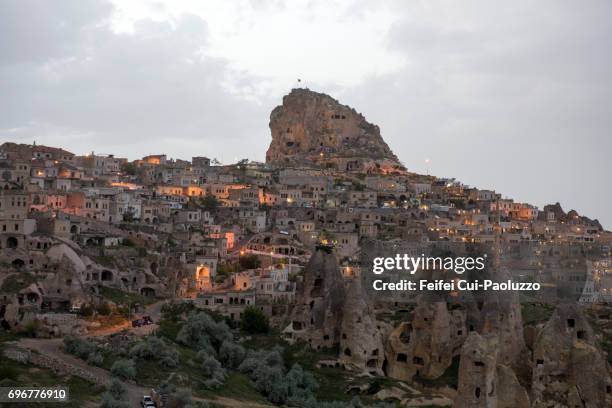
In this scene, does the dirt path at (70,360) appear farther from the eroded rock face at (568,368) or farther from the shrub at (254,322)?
the eroded rock face at (568,368)

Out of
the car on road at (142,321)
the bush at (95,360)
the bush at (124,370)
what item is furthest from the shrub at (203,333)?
the bush at (124,370)

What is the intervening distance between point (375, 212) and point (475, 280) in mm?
40755

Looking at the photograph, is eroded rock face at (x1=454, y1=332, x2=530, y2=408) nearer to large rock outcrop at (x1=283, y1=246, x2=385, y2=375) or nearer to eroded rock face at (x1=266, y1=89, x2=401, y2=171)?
large rock outcrop at (x1=283, y1=246, x2=385, y2=375)

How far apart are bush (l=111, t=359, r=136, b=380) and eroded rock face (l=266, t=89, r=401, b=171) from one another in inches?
4455

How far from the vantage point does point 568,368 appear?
4619cm

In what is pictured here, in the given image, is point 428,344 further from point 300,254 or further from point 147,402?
point 300,254

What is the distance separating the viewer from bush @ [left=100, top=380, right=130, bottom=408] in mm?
35938

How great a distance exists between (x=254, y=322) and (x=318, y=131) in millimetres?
110584

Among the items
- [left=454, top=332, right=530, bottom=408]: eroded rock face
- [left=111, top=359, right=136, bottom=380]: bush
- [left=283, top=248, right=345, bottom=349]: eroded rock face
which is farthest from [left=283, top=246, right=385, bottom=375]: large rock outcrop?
[left=454, top=332, right=530, bottom=408]: eroded rock face

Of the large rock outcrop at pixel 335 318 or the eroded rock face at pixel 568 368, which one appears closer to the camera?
the eroded rock face at pixel 568 368

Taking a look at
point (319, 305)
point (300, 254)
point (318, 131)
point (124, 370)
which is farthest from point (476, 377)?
point (318, 131)

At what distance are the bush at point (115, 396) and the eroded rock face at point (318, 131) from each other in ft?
384

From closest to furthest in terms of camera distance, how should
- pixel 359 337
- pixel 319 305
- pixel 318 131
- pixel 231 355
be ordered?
pixel 231 355, pixel 359 337, pixel 319 305, pixel 318 131

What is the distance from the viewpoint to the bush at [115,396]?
35938 mm
